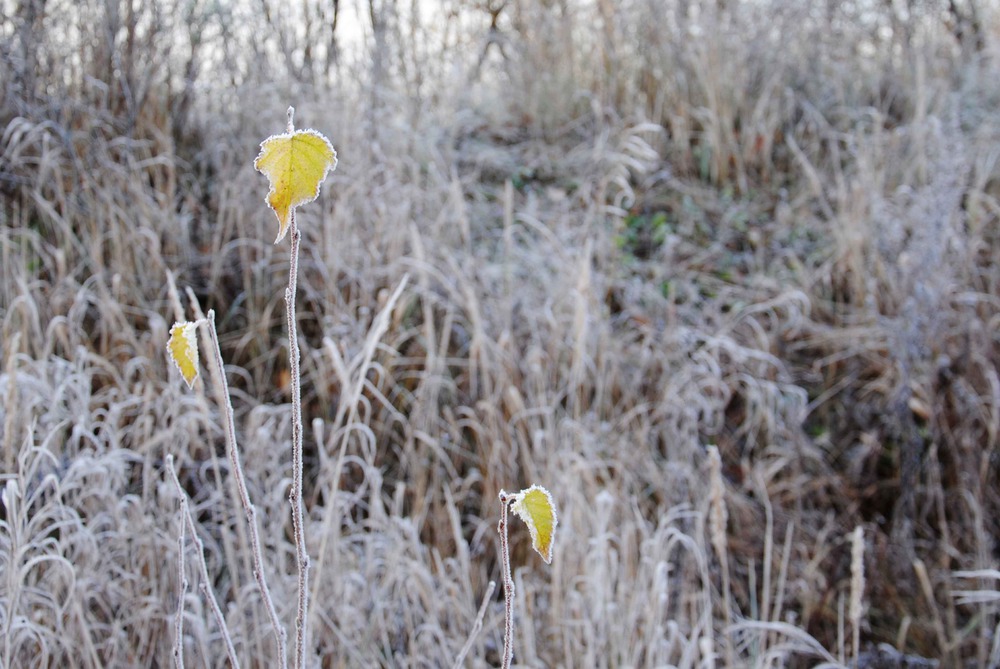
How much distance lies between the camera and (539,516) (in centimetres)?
65

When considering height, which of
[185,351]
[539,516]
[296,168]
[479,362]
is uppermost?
[296,168]

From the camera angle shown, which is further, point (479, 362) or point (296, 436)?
point (479, 362)

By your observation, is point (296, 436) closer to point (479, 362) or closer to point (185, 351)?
point (185, 351)

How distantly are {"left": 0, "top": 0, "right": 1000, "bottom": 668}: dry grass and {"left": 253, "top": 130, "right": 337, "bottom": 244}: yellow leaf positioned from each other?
61cm

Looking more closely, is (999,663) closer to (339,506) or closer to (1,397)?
(339,506)

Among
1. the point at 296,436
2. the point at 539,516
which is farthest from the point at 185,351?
the point at 539,516

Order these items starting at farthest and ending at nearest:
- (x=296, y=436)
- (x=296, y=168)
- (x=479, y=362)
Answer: (x=479, y=362) < (x=296, y=436) < (x=296, y=168)

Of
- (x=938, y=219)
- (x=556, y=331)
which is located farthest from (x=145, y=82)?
(x=938, y=219)

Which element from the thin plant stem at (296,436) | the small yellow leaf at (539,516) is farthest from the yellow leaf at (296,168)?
the small yellow leaf at (539,516)

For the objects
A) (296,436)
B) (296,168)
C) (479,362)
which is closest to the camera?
(296,168)

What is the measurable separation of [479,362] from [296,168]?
1627 mm

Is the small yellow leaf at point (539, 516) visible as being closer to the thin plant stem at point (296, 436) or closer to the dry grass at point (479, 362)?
the thin plant stem at point (296, 436)

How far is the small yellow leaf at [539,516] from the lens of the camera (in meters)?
0.64

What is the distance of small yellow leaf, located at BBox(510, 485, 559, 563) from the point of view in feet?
2.11
